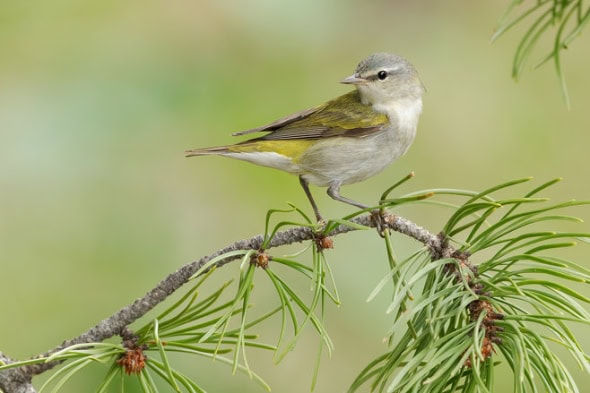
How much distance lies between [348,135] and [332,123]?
0.07 meters

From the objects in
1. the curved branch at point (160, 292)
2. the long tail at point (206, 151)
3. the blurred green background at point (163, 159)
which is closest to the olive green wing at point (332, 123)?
the long tail at point (206, 151)

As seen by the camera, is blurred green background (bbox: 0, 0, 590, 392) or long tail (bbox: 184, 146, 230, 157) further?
blurred green background (bbox: 0, 0, 590, 392)

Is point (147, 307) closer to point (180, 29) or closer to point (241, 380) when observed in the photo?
point (241, 380)

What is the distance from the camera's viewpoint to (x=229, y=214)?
13.0ft

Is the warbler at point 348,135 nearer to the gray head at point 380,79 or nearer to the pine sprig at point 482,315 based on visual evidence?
the gray head at point 380,79

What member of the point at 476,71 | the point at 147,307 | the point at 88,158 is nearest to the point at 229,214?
the point at 88,158

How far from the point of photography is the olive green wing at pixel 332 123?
314cm

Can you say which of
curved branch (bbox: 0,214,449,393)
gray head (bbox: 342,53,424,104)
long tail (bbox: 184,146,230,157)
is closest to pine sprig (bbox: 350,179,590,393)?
curved branch (bbox: 0,214,449,393)

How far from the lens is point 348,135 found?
10.5 feet

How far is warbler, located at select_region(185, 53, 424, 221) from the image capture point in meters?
3.06

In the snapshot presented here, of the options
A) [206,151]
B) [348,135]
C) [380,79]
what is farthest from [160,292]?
[380,79]

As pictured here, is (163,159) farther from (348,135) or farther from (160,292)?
(160,292)

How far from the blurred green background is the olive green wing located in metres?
0.33

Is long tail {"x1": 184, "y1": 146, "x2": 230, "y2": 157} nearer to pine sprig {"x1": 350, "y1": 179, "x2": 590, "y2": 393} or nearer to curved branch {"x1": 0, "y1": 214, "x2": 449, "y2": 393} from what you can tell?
curved branch {"x1": 0, "y1": 214, "x2": 449, "y2": 393}
